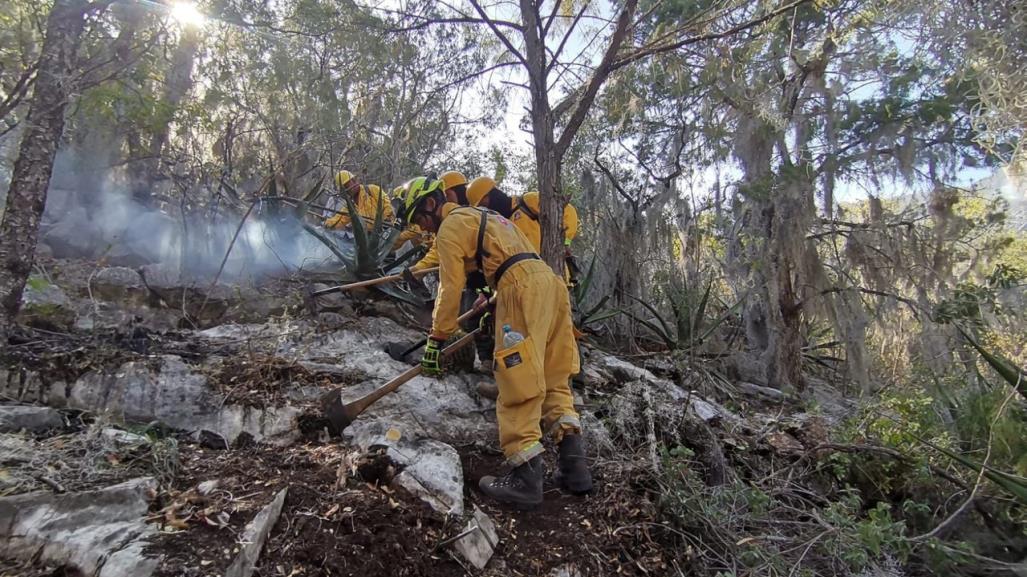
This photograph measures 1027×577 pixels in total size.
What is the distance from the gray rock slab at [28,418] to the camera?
2557 millimetres

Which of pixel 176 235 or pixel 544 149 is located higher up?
pixel 544 149

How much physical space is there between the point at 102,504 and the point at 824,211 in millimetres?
7974

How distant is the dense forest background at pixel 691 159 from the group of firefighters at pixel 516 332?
3.06 feet

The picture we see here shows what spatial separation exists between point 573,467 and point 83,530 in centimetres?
219

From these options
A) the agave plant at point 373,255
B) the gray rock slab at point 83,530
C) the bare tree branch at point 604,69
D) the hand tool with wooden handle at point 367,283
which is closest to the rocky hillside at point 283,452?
the gray rock slab at point 83,530

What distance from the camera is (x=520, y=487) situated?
2.71 m

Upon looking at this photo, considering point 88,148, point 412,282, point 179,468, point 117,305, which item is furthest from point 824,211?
point 88,148

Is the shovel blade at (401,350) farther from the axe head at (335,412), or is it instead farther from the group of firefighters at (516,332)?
the axe head at (335,412)

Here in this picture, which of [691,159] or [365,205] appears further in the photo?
[691,159]

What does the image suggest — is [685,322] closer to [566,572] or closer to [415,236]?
[415,236]

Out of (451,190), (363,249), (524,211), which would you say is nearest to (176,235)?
(363,249)

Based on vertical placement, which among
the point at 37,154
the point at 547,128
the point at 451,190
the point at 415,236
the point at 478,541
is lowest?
the point at 478,541

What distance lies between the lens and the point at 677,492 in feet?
8.86

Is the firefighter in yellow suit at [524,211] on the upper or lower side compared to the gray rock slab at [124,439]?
upper
